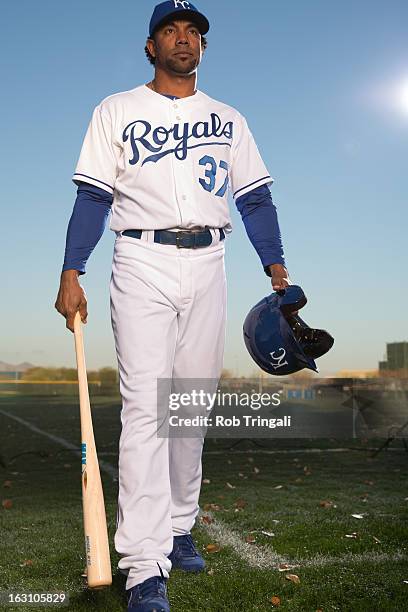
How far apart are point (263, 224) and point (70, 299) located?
1.14 m

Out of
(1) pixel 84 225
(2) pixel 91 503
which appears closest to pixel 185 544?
(2) pixel 91 503

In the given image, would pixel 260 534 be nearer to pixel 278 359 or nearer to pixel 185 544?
pixel 185 544

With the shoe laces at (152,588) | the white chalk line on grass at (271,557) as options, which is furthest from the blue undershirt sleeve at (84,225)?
the white chalk line on grass at (271,557)

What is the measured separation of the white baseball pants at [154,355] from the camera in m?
3.44

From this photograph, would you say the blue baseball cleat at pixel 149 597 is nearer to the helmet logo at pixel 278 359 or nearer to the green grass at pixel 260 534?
the green grass at pixel 260 534

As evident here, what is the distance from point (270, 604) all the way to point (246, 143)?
7.44ft

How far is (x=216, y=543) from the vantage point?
4934 mm

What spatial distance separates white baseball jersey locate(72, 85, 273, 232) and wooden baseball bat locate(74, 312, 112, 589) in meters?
0.63

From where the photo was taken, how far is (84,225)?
3.78 m

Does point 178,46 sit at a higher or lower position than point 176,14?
lower

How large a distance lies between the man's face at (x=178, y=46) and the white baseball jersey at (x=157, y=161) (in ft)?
0.54

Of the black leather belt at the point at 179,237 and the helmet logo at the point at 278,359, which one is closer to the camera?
the black leather belt at the point at 179,237

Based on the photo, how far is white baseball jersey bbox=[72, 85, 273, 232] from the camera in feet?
12.3

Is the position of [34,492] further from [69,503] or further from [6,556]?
[6,556]
